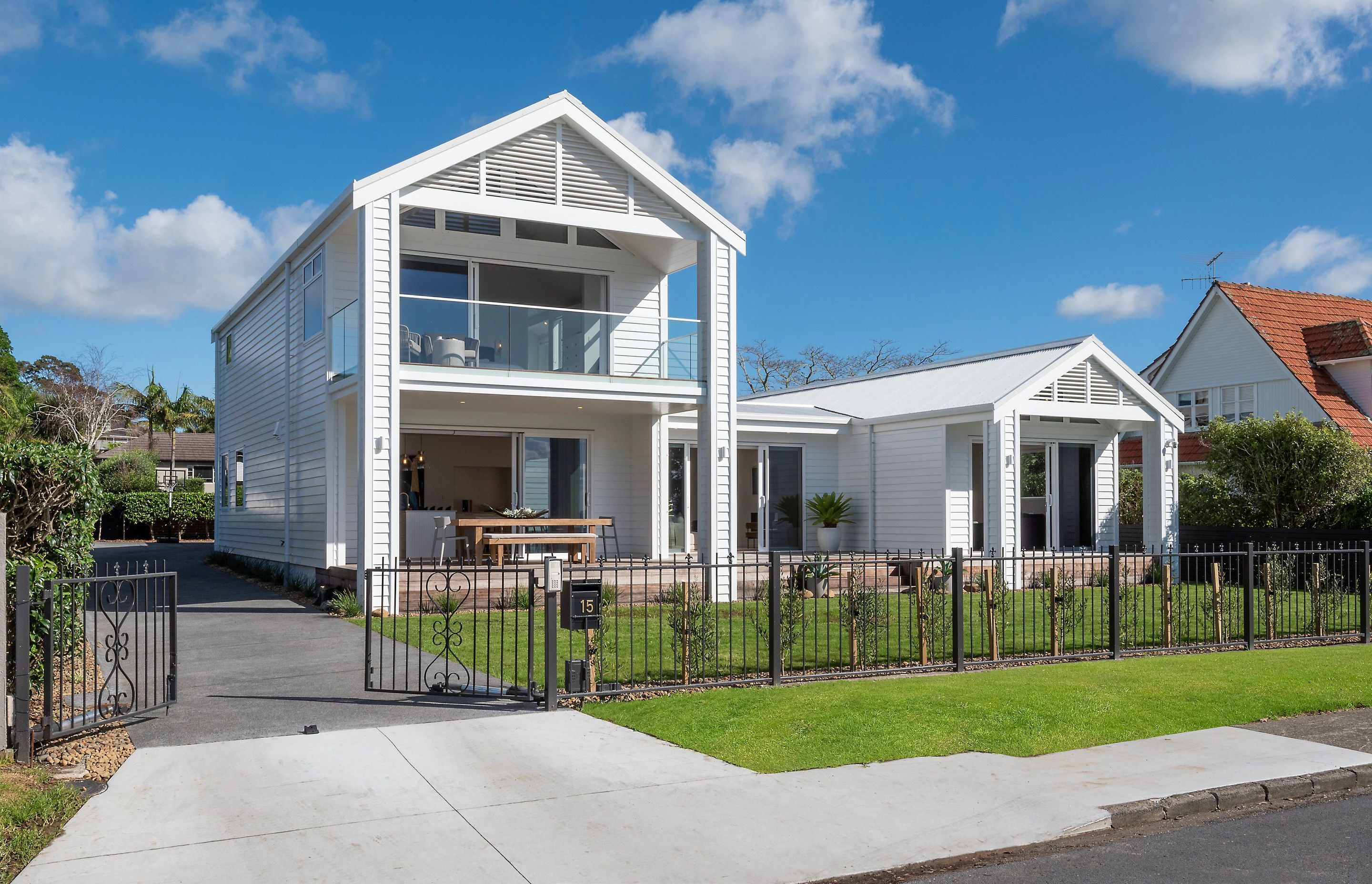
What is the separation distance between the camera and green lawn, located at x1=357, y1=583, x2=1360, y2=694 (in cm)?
993

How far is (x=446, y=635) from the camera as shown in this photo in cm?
874

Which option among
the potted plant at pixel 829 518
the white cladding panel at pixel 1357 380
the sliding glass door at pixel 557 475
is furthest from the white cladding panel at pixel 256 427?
the white cladding panel at pixel 1357 380

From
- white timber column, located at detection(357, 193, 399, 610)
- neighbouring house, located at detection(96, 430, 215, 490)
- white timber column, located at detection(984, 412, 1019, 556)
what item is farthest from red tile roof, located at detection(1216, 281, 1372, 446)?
neighbouring house, located at detection(96, 430, 215, 490)

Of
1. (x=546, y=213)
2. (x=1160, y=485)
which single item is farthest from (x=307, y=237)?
(x=1160, y=485)

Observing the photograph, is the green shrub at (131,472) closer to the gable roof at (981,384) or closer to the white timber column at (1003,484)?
the gable roof at (981,384)

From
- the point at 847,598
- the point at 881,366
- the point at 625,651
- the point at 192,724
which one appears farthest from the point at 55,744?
the point at 881,366

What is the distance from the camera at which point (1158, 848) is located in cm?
543

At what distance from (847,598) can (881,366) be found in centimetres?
4205

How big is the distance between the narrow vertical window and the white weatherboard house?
4.3 inches

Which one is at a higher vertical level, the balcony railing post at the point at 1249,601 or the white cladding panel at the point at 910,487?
the white cladding panel at the point at 910,487

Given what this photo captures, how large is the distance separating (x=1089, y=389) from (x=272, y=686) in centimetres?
1654

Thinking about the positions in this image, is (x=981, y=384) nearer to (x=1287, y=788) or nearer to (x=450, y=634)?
(x=450, y=634)

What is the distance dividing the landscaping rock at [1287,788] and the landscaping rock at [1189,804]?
0.48 m

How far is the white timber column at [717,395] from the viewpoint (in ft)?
55.3
